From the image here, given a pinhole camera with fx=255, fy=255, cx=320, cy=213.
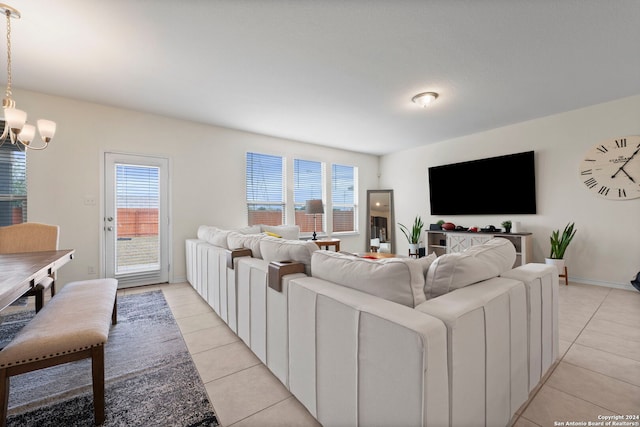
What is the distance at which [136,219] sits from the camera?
3680mm

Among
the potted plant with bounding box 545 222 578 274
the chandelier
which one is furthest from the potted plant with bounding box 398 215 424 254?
the chandelier

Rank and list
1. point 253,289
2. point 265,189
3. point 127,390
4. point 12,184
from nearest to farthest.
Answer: point 127,390 < point 253,289 < point 12,184 < point 265,189

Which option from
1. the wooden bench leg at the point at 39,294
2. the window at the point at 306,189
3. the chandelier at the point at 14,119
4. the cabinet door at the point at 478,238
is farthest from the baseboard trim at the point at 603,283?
the chandelier at the point at 14,119

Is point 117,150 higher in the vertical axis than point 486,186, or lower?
higher

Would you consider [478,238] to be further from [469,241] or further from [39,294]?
[39,294]

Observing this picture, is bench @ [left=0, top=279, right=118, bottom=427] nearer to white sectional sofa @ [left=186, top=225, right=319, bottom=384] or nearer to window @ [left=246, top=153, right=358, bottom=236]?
white sectional sofa @ [left=186, top=225, right=319, bottom=384]

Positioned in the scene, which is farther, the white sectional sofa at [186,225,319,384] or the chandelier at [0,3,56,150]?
the chandelier at [0,3,56,150]

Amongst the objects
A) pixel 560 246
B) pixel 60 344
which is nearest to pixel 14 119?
pixel 60 344

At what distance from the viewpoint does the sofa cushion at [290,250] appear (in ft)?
5.01

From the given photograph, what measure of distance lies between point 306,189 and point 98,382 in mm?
4462

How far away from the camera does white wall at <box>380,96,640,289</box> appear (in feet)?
11.0

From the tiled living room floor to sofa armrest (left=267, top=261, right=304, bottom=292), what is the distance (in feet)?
2.01

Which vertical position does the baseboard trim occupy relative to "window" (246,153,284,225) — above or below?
below

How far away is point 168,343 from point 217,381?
29.7 inches
